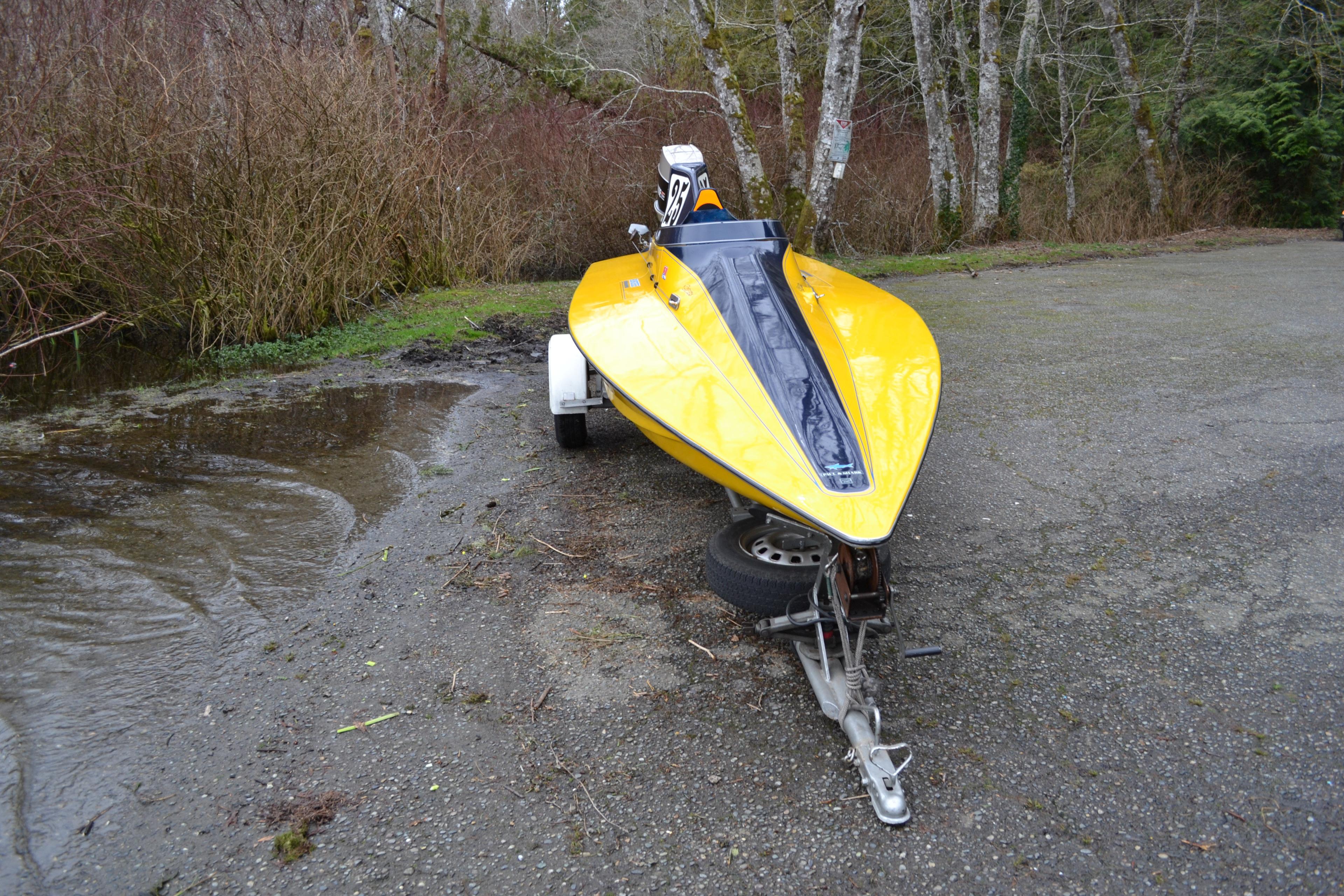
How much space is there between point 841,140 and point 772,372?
8.75 m

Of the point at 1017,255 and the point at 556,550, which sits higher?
the point at 1017,255

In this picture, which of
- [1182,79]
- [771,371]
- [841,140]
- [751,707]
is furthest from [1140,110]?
[751,707]

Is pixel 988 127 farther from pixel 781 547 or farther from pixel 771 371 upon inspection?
pixel 781 547

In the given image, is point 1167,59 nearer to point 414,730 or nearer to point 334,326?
point 334,326

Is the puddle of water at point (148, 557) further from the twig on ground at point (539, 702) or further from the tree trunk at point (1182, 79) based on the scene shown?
the tree trunk at point (1182, 79)

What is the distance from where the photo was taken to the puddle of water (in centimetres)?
252

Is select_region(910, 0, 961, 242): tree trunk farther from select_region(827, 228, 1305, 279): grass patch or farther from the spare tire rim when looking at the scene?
the spare tire rim

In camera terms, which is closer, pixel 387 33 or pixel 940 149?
pixel 387 33

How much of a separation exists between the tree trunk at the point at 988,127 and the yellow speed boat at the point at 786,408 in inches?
438

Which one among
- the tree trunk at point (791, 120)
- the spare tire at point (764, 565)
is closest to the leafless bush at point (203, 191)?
the spare tire at point (764, 565)

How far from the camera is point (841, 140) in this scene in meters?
11.1

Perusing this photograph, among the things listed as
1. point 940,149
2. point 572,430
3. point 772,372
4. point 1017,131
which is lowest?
point 572,430

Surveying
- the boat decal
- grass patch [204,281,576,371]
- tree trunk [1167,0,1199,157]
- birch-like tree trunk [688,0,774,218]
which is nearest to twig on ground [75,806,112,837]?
the boat decal

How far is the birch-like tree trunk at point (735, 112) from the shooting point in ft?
36.2
